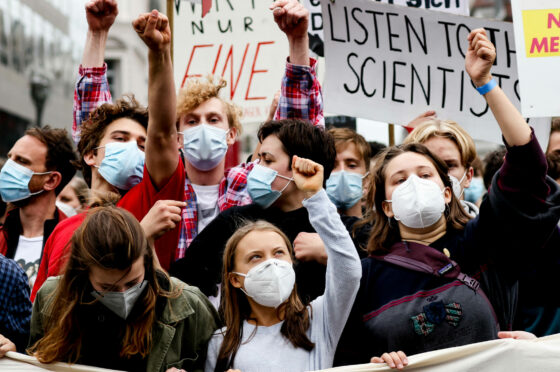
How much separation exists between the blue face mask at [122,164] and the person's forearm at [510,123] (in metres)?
1.93

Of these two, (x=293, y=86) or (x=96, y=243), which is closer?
(x=96, y=243)

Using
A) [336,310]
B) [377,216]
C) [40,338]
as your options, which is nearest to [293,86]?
[377,216]

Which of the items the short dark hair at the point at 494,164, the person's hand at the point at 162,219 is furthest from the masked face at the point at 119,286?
the short dark hair at the point at 494,164

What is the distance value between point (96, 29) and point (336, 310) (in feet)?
6.95

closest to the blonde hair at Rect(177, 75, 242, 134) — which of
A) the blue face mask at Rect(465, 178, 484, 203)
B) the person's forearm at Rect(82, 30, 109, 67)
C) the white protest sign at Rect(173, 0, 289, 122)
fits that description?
the person's forearm at Rect(82, 30, 109, 67)

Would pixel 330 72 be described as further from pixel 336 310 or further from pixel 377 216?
pixel 336 310

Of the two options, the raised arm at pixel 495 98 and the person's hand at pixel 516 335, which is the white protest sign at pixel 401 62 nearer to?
the raised arm at pixel 495 98

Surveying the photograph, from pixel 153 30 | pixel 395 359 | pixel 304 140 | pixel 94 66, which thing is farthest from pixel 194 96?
pixel 395 359

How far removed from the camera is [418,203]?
12.6ft

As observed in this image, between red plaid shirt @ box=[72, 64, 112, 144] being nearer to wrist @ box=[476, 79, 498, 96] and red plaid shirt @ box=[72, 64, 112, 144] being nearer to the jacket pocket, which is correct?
the jacket pocket

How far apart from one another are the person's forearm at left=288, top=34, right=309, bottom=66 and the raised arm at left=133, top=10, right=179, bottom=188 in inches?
34.1

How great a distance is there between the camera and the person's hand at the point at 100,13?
4609 mm

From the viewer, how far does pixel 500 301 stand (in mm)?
3760

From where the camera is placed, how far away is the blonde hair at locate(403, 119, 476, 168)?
484 cm
